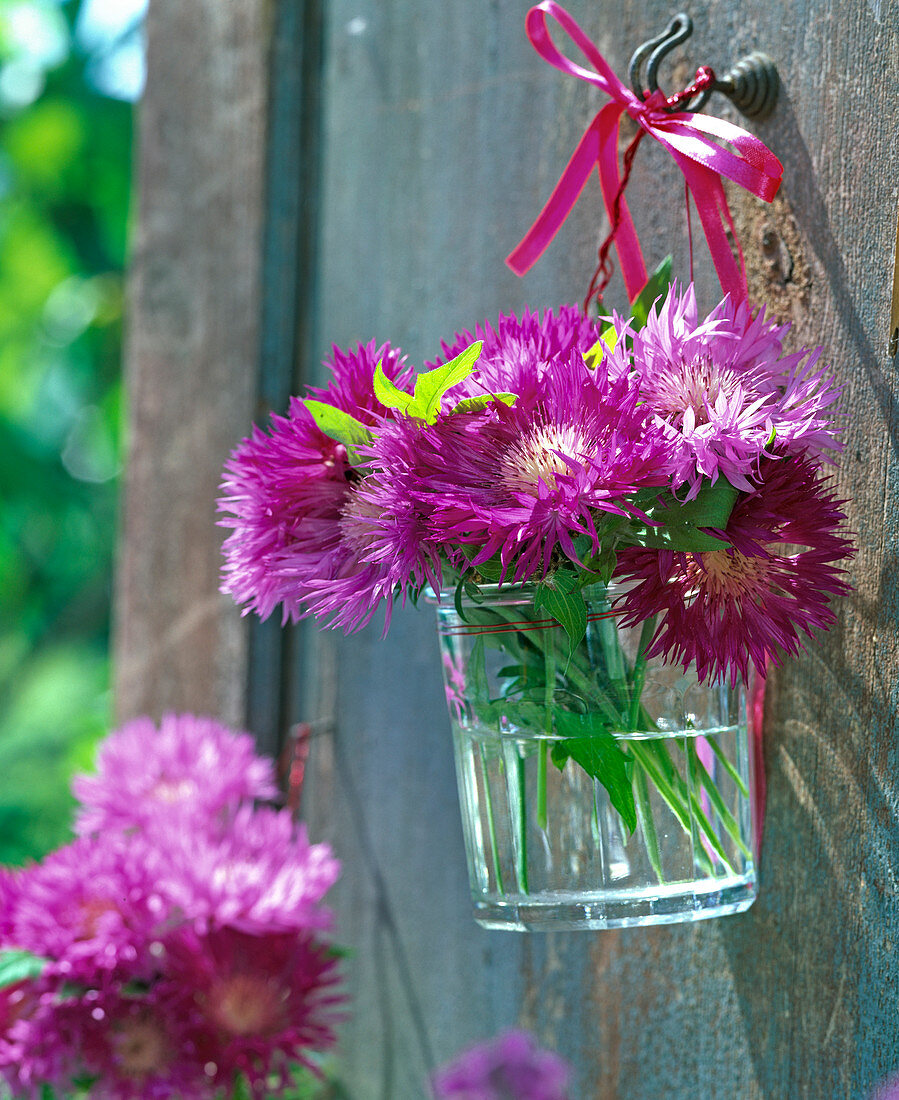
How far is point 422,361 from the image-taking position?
40.3 inches

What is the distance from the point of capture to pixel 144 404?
1534 mm

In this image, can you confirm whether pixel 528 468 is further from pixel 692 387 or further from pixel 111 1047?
pixel 111 1047

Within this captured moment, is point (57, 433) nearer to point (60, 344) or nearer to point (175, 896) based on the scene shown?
point (60, 344)

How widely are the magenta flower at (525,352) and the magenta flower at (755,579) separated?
95 millimetres

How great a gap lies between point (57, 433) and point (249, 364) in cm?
499

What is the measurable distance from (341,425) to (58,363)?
575 cm

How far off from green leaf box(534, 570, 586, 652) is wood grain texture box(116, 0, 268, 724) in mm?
852

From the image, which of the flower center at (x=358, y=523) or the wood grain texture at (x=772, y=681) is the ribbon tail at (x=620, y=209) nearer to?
the wood grain texture at (x=772, y=681)

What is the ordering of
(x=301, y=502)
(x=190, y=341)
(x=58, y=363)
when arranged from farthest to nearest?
(x=58, y=363) → (x=190, y=341) → (x=301, y=502)

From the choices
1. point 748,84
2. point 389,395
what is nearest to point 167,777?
point 389,395

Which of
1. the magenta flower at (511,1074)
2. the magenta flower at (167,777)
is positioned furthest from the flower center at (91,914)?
the magenta flower at (511,1074)

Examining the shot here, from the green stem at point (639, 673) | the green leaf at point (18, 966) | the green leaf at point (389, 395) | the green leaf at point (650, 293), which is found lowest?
the green leaf at point (18, 966)

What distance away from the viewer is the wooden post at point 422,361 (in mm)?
579

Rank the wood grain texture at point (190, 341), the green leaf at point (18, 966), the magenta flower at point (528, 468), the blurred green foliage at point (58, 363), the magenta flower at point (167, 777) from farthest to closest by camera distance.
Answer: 1. the blurred green foliage at point (58, 363)
2. the wood grain texture at point (190, 341)
3. the magenta flower at point (167, 777)
4. the green leaf at point (18, 966)
5. the magenta flower at point (528, 468)
